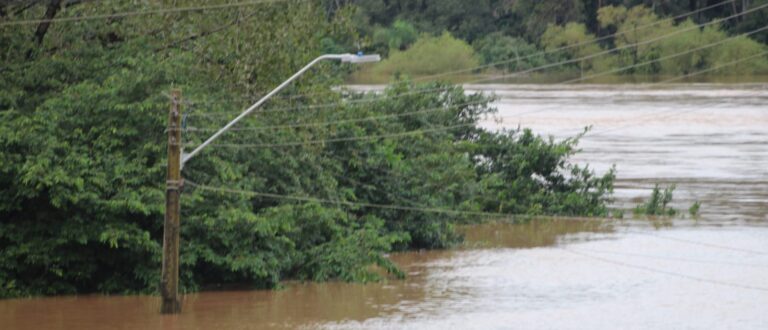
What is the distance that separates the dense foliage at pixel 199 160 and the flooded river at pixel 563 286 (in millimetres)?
789

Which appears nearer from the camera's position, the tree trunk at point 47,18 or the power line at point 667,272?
the power line at point 667,272

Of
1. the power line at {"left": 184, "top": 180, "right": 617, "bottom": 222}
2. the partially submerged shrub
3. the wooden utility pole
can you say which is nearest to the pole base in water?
the wooden utility pole

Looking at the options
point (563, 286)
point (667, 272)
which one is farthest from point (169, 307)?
point (667, 272)

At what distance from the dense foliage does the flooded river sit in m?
0.79

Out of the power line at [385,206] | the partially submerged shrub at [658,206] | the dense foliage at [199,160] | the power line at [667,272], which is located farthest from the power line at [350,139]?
the partially submerged shrub at [658,206]

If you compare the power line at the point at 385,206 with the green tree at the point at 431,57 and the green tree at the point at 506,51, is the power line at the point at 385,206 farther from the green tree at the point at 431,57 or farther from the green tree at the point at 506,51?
the green tree at the point at 506,51

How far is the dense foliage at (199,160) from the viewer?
1128 inches

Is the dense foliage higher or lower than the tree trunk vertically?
lower

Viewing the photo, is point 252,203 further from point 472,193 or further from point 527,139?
point 527,139

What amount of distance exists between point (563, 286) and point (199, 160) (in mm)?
8829

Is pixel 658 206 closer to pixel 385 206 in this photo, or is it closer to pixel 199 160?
pixel 385 206

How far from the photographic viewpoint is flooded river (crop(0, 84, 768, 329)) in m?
28.2

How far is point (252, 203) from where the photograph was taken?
3209 centimetres

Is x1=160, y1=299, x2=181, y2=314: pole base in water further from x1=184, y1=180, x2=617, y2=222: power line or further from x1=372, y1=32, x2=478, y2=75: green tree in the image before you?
x1=372, y1=32, x2=478, y2=75: green tree
